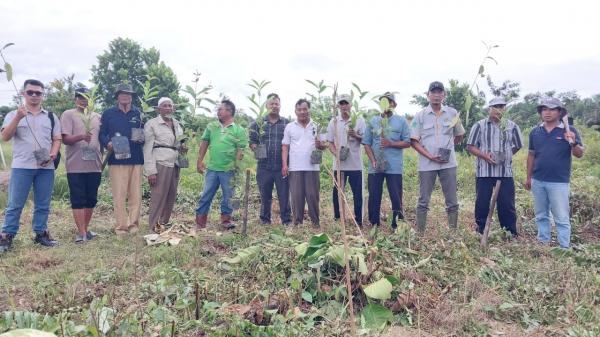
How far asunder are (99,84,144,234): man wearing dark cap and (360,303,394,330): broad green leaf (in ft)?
10.7

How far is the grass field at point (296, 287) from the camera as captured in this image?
2881mm

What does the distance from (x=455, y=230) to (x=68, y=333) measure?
3.81 metres

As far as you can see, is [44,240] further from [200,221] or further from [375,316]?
[375,316]

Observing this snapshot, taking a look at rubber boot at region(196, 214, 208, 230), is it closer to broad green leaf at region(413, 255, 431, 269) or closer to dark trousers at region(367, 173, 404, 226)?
dark trousers at region(367, 173, 404, 226)

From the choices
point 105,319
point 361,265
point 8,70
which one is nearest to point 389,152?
point 361,265

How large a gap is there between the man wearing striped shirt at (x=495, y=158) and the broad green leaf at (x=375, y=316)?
2541mm

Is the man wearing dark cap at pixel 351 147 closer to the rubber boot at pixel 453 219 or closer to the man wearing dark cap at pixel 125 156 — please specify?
the rubber boot at pixel 453 219

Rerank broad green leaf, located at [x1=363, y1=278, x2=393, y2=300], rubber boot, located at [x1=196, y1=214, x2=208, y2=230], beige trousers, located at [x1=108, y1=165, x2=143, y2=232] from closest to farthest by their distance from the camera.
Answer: broad green leaf, located at [x1=363, y1=278, x2=393, y2=300]
beige trousers, located at [x1=108, y1=165, x2=143, y2=232]
rubber boot, located at [x1=196, y1=214, x2=208, y2=230]

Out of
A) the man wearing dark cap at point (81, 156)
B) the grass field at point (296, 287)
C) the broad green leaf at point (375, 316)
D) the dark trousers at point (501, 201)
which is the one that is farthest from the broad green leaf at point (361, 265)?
the man wearing dark cap at point (81, 156)

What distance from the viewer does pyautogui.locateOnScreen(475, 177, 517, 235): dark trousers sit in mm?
5163

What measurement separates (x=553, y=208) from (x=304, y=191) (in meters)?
2.69

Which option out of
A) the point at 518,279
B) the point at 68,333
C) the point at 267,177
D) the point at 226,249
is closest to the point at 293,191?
the point at 267,177

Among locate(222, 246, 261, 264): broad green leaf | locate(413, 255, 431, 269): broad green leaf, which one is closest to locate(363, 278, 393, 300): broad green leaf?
locate(413, 255, 431, 269): broad green leaf

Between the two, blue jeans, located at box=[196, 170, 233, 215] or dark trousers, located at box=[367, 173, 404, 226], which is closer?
dark trousers, located at box=[367, 173, 404, 226]
